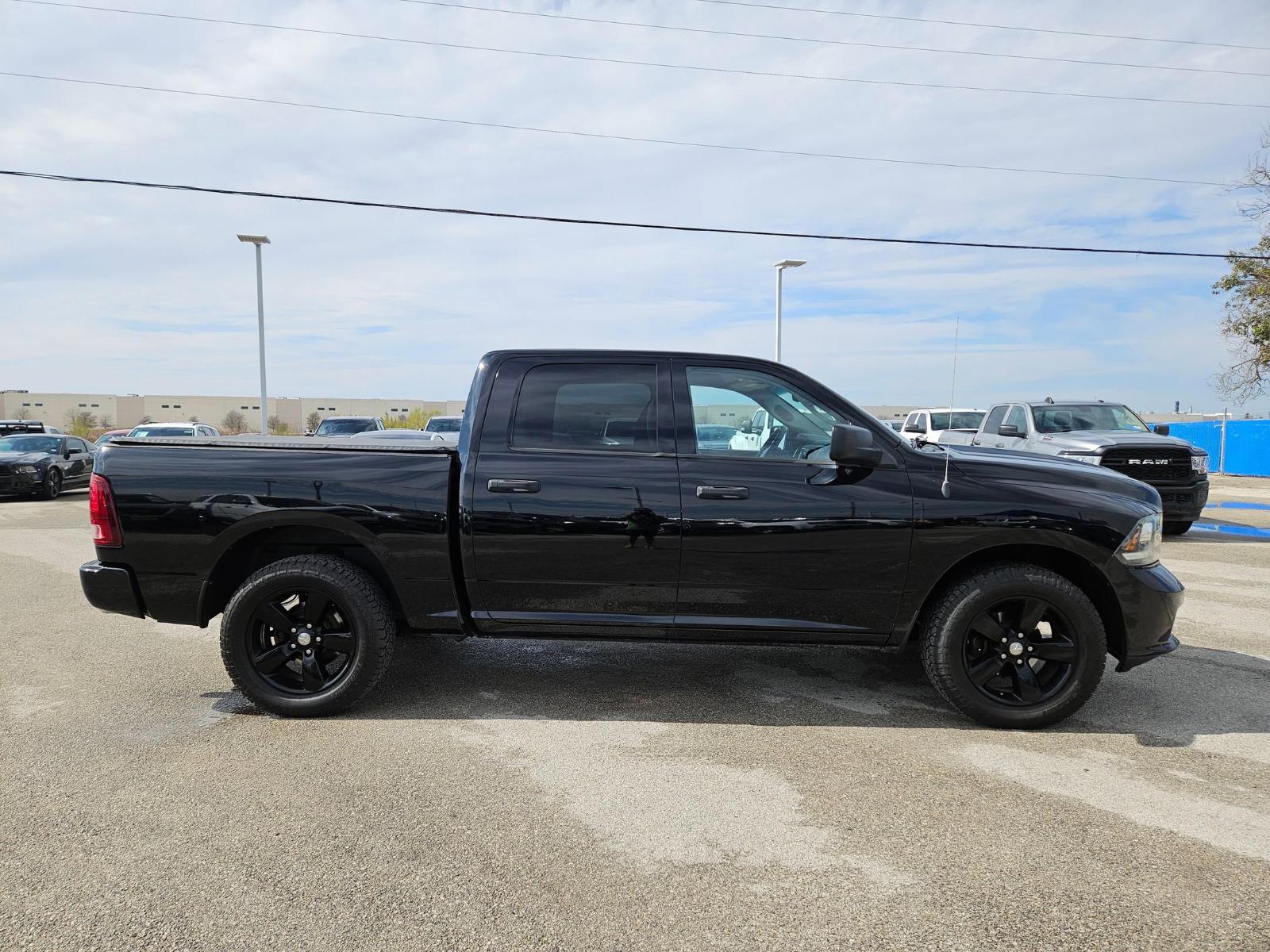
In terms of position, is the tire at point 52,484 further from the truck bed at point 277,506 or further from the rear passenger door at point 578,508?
the rear passenger door at point 578,508

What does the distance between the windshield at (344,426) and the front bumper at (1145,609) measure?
19.7 meters

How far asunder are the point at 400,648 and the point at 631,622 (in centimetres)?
222

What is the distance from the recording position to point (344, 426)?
2216 centimetres

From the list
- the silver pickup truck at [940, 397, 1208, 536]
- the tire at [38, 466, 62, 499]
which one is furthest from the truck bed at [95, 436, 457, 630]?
the tire at [38, 466, 62, 499]

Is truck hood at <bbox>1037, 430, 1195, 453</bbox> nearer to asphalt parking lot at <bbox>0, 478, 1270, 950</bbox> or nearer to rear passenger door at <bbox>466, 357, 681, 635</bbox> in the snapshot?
asphalt parking lot at <bbox>0, 478, 1270, 950</bbox>

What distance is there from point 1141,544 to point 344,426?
2073cm

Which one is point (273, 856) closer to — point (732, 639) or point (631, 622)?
point (631, 622)

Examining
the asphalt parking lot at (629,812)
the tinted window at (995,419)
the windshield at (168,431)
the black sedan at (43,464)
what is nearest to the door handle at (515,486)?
the asphalt parking lot at (629,812)

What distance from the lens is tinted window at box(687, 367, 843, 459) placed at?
436 centimetres

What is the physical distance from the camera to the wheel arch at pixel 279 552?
14.3ft

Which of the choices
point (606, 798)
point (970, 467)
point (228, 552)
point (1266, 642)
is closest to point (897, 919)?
point (606, 798)

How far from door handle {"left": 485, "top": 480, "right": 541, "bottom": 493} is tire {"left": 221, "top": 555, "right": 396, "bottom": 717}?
85 centimetres

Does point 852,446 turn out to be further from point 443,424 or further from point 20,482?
point 20,482

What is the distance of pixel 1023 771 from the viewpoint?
3715 millimetres
